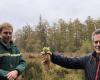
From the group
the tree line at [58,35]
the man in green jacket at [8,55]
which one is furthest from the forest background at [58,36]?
the man in green jacket at [8,55]

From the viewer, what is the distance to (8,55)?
15.0 feet

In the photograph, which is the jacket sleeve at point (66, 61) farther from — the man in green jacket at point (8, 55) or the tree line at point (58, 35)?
the tree line at point (58, 35)

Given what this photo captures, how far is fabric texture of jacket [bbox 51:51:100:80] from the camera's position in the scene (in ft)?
11.8

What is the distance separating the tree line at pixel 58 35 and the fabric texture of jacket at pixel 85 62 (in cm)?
5026

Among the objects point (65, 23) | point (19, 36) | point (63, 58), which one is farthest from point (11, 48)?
point (19, 36)

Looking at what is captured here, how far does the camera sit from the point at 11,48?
15.3 feet

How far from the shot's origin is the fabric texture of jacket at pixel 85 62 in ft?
11.8

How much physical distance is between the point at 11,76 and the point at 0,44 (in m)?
0.47

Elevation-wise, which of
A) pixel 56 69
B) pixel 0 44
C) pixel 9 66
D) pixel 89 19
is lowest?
pixel 56 69

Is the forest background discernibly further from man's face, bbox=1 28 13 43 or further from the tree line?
man's face, bbox=1 28 13 43

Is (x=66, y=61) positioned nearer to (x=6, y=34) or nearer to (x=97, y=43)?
(x=97, y=43)

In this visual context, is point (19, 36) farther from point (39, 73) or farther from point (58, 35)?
point (39, 73)

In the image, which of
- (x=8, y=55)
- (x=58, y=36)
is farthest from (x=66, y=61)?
(x=58, y=36)

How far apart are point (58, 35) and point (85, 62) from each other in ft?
177
